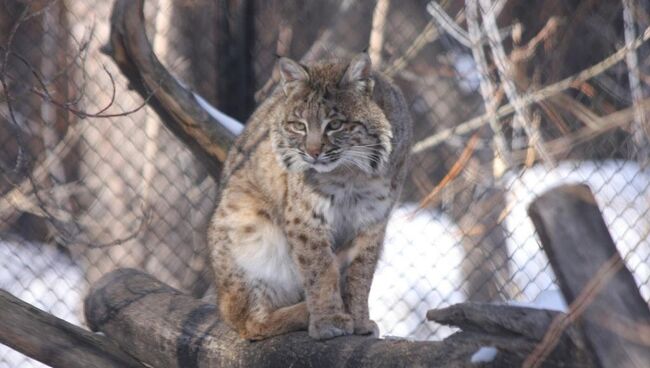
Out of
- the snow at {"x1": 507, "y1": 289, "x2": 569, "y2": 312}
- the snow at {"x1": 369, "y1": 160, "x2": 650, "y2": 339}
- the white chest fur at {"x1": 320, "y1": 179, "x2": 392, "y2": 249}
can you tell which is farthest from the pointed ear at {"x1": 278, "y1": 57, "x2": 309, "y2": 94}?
the snow at {"x1": 369, "y1": 160, "x2": 650, "y2": 339}

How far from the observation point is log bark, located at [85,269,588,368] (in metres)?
2.53

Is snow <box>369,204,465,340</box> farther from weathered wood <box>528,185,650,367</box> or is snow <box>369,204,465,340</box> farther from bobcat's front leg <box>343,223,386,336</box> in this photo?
weathered wood <box>528,185,650,367</box>

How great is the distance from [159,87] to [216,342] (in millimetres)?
1359

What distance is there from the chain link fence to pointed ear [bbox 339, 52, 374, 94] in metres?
1.25

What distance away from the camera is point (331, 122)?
353cm

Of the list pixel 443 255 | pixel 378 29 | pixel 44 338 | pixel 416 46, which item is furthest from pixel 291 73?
pixel 378 29

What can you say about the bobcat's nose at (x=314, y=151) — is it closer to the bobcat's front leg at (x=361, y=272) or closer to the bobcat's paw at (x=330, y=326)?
the bobcat's front leg at (x=361, y=272)

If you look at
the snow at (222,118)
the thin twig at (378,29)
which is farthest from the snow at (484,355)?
the thin twig at (378,29)

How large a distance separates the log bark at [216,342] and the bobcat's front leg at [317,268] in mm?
105

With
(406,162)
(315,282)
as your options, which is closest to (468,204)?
(406,162)

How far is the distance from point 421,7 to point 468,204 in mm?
1473

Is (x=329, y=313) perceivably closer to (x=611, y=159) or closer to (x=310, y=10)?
(x=611, y=159)

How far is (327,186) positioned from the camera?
358 centimetres

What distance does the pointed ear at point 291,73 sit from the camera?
3.62m
